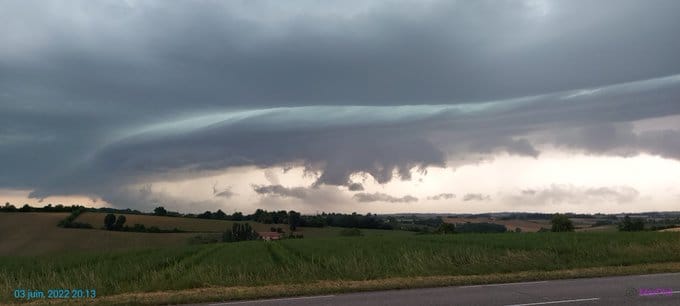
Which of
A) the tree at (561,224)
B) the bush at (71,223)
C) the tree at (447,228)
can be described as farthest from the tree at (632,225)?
the bush at (71,223)

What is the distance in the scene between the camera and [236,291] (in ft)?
62.4

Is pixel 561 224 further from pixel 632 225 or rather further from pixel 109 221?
pixel 109 221

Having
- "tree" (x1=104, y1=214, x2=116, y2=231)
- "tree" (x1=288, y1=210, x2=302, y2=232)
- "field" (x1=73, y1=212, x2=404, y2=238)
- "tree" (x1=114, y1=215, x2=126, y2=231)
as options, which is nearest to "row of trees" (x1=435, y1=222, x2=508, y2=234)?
"field" (x1=73, y1=212, x2=404, y2=238)

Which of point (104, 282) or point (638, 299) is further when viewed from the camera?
point (104, 282)

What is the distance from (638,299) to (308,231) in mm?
99545

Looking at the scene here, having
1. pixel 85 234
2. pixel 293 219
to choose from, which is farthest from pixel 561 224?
pixel 85 234

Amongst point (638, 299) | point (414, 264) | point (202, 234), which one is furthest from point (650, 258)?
point (202, 234)

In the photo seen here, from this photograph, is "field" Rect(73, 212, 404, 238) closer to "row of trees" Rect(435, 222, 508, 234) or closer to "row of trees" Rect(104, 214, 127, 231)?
"row of trees" Rect(104, 214, 127, 231)

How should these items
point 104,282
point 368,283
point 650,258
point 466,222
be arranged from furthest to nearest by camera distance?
point 466,222, point 650,258, point 104,282, point 368,283

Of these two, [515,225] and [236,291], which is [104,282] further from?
[515,225]
